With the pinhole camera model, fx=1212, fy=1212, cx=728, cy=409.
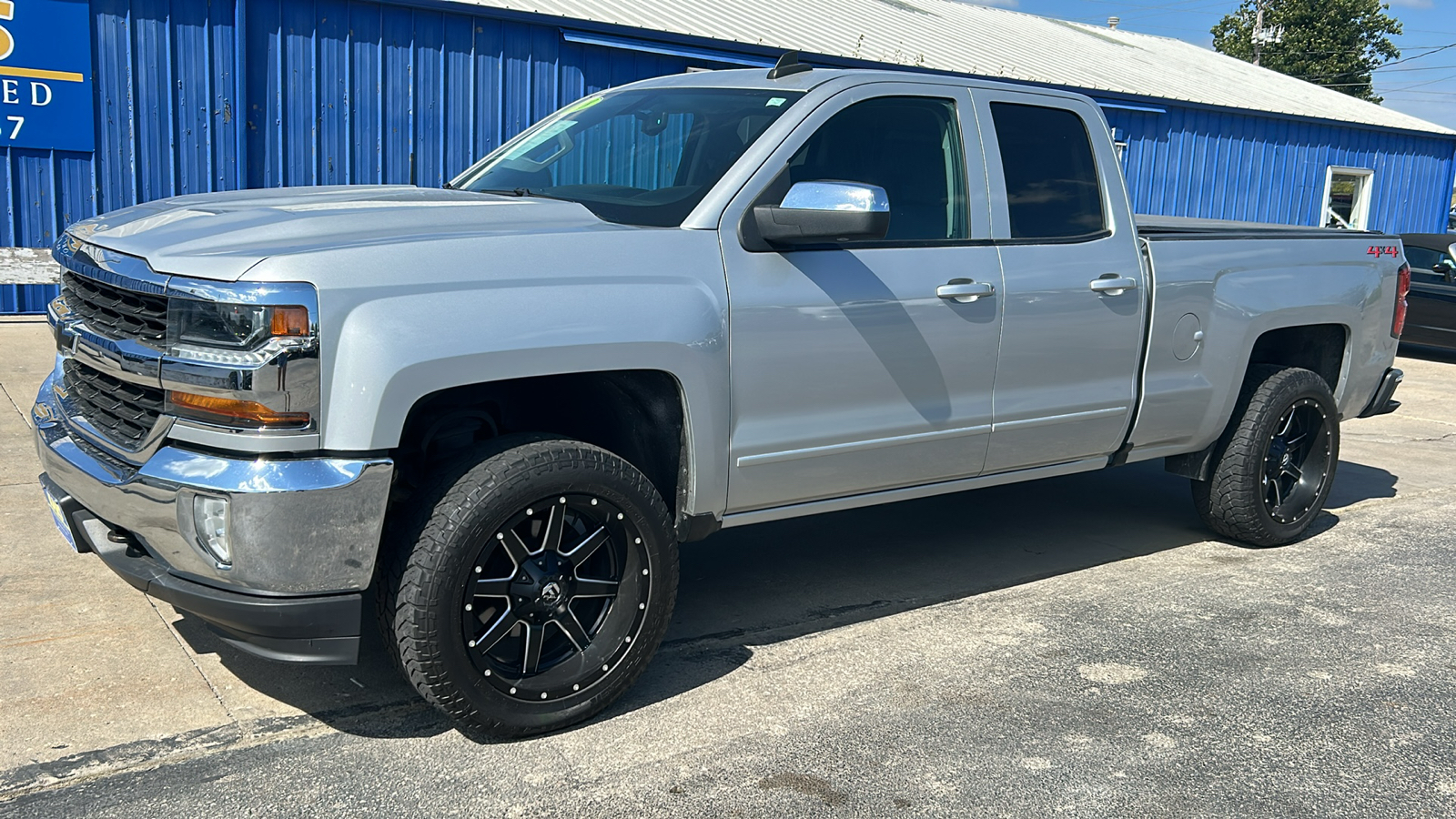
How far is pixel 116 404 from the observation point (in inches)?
129

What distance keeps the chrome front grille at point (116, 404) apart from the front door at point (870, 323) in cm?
161

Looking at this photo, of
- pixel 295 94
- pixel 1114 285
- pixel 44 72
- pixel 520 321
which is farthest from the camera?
pixel 295 94

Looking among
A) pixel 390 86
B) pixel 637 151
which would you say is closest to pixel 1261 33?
pixel 390 86

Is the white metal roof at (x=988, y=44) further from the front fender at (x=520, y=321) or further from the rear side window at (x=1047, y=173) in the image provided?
the front fender at (x=520, y=321)

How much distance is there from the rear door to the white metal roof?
7.57 metres

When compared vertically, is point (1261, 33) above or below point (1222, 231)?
above

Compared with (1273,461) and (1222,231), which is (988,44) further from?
(1273,461)

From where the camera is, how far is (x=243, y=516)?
2908mm

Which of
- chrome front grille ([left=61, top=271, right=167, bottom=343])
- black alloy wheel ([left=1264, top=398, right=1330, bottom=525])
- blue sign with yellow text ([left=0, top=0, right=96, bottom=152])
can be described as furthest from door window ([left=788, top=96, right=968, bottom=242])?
blue sign with yellow text ([left=0, top=0, right=96, bottom=152])

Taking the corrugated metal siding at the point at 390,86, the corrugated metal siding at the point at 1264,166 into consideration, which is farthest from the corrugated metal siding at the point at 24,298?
the corrugated metal siding at the point at 1264,166

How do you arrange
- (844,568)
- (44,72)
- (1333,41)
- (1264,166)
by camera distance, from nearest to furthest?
(844,568) → (44,72) → (1264,166) → (1333,41)

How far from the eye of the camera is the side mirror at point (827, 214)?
3.59 meters

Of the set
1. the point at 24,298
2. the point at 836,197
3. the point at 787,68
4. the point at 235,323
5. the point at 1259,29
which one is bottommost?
the point at 24,298

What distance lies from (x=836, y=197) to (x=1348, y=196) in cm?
2268
